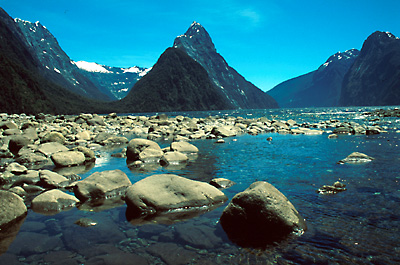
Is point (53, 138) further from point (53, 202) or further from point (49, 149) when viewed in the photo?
point (53, 202)

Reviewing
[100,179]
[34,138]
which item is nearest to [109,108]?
[34,138]

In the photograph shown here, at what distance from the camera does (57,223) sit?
18.1 feet

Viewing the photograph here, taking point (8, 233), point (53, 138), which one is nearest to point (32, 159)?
point (53, 138)

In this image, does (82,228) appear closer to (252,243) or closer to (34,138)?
(252,243)

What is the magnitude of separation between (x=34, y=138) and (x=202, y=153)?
13.5 m

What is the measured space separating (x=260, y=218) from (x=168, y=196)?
2523 mm

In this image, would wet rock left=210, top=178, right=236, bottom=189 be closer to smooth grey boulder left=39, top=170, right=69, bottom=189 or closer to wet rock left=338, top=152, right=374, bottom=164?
smooth grey boulder left=39, top=170, right=69, bottom=189

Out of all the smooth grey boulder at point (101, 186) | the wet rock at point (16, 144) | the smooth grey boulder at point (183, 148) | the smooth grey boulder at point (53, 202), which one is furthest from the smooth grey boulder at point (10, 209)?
the wet rock at point (16, 144)

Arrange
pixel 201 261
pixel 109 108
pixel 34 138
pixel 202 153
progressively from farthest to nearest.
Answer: pixel 109 108, pixel 34 138, pixel 202 153, pixel 201 261

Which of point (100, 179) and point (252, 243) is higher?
point (100, 179)

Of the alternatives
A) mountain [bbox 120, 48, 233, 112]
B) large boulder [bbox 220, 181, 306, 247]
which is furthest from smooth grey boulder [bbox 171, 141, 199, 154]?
mountain [bbox 120, 48, 233, 112]

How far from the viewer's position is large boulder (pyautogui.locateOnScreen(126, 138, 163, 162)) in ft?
42.5

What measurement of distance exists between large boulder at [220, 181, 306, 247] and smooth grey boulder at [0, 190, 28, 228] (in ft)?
15.8

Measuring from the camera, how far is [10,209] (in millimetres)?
5668
